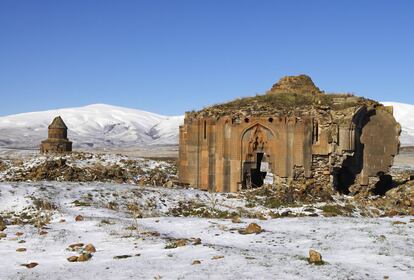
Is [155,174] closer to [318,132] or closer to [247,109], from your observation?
[247,109]

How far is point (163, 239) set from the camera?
854 cm

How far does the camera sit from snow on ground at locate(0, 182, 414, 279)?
6391 millimetres

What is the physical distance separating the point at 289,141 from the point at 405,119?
163 m

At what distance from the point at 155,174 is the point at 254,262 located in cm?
1844

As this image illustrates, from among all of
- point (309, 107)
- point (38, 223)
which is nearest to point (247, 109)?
point (309, 107)

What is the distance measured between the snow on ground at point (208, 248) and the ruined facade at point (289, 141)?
7772 mm

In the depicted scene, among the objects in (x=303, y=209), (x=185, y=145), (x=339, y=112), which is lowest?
(x=303, y=209)

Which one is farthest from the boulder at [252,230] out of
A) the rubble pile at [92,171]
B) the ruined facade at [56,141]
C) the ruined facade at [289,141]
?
the ruined facade at [56,141]

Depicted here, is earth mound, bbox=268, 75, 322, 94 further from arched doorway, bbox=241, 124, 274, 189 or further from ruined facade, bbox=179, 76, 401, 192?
arched doorway, bbox=241, 124, 274, 189

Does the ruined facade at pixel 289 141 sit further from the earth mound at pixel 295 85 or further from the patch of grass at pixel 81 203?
the patch of grass at pixel 81 203

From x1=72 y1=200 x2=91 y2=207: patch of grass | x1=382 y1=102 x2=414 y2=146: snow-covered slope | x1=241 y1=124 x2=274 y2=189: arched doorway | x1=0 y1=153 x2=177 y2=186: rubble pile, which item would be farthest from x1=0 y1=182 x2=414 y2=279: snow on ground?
x1=382 y1=102 x2=414 y2=146: snow-covered slope

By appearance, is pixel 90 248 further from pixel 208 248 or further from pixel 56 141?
pixel 56 141

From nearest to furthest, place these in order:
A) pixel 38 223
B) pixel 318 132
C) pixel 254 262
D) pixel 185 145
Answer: pixel 254 262, pixel 38 223, pixel 318 132, pixel 185 145

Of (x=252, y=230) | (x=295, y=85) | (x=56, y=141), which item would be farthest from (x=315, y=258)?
(x=56, y=141)
